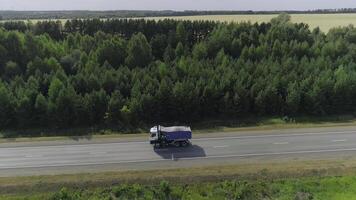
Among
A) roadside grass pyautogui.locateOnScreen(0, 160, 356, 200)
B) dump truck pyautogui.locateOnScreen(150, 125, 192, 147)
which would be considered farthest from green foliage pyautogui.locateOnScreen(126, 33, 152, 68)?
roadside grass pyautogui.locateOnScreen(0, 160, 356, 200)

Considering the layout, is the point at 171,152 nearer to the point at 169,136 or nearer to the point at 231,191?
the point at 169,136

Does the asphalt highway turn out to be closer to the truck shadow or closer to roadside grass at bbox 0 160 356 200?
the truck shadow

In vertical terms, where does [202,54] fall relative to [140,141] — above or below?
above

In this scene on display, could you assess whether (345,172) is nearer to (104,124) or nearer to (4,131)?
(104,124)

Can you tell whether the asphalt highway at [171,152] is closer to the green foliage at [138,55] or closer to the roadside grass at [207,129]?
the roadside grass at [207,129]

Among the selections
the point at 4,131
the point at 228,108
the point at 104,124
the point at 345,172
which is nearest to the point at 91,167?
the point at 104,124
